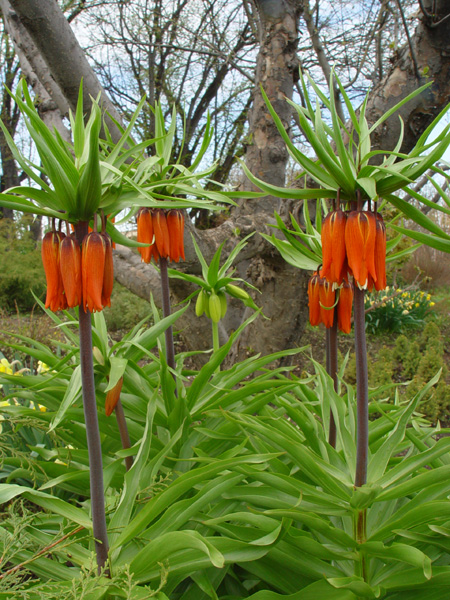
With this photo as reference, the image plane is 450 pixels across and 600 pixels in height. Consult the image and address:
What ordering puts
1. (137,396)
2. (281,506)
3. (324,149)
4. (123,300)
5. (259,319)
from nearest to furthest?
(324,149)
(281,506)
(137,396)
(259,319)
(123,300)

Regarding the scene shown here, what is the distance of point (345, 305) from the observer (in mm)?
1318

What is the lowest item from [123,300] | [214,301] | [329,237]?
[123,300]

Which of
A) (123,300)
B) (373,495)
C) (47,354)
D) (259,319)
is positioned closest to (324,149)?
(373,495)

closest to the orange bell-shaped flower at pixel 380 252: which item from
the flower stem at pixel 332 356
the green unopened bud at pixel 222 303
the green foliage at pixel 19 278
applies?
the flower stem at pixel 332 356

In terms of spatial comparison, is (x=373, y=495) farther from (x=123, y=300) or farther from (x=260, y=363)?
(x=123, y=300)

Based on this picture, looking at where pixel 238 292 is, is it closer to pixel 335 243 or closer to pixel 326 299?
pixel 326 299

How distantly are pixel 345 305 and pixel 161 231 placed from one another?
580 mm

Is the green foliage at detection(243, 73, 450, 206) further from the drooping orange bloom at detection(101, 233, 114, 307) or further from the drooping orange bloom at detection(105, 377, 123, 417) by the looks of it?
the drooping orange bloom at detection(105, 377, 123, 417)

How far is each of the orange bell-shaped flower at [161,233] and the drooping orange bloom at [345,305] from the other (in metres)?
0.53

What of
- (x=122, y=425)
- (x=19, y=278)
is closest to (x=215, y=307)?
(x=122, y=425)

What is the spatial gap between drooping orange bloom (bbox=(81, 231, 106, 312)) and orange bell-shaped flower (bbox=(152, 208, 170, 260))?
0.53 meters

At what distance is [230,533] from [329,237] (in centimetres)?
66

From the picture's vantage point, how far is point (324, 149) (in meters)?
0.90

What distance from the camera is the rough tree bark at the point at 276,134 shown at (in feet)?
8.02
